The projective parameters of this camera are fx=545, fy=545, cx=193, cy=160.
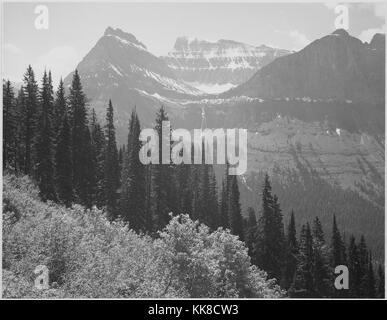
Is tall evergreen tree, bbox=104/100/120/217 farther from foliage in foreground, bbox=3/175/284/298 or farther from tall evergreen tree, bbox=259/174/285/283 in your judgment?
tall evergreen tree, bbox=259/174/285/283

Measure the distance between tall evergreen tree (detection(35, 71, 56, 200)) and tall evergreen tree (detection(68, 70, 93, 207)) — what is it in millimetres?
2158

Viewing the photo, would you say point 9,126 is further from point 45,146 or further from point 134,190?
point 134,190

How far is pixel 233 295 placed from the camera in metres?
37.1

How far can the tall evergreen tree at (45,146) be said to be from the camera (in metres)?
47.6

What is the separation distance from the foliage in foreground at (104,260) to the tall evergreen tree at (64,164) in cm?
648

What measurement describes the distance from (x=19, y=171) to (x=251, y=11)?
24997mm

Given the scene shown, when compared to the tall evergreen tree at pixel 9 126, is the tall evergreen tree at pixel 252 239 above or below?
below

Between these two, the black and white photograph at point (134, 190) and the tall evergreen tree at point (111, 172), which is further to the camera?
the tall evergreen tree at point (111, 172)

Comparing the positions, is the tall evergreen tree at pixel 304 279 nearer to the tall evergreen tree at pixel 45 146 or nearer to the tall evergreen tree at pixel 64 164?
the tall evergreen tree at pixel 64 164

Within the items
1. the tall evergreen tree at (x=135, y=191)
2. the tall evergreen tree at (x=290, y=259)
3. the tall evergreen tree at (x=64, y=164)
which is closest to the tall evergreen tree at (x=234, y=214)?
the tall evergreen tree at (x=290, y=259)

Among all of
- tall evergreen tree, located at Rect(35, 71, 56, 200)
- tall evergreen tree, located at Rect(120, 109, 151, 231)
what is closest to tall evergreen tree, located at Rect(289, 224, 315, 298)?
tall evergreen tree, located at Rect(120, 109, 151, 231)

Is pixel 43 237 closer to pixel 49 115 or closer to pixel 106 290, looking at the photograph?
pixel 106 290

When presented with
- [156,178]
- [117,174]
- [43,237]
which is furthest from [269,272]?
[43,237]

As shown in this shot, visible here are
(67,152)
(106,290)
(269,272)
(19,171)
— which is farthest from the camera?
(269,272)
